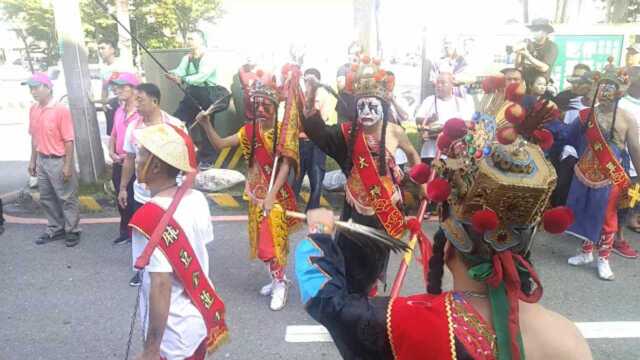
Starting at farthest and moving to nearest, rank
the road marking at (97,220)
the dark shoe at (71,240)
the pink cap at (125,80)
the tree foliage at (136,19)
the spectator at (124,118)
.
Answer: the tree foliage at (136,19)
the road marking at (97,220)
the dark shoe at (71,240)
the pink cap at (125,80)
the spectator at (124,118)

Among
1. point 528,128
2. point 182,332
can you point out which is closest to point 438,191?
point 528,128

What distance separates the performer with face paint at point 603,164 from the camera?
176 inches

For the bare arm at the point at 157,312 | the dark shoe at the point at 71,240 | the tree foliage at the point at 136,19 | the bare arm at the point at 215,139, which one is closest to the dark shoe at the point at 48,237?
the dark shoe at the point at 71,240

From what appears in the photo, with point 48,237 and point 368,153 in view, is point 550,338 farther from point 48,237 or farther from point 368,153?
point 48,237

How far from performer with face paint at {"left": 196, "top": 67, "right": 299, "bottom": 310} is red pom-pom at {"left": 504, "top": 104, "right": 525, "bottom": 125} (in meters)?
2.51

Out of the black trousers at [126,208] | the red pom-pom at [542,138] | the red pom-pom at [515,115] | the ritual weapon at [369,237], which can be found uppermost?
the red pom-pom at [515,115]

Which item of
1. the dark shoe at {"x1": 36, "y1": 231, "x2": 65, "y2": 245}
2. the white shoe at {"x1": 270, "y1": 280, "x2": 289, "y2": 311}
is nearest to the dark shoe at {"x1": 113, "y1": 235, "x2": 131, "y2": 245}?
the dark shoe at {"x1": 36, "y1": 231, "x2": 65, "y2": 245}

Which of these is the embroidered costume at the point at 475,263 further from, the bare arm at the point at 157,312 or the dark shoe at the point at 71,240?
the dark shoe at the point at 71,240

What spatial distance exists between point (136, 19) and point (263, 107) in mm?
18464

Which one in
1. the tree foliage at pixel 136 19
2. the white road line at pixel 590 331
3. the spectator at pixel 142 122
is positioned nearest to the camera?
the white road line at pixel 590 331

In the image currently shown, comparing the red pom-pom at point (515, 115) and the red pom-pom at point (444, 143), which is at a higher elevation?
the red pom-pom at point (515, 115)

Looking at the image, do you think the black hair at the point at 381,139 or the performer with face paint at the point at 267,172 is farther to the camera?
the performer with face paint at the point at 267,172

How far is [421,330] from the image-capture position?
1366 mm

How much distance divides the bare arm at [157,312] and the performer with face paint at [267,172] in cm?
193
